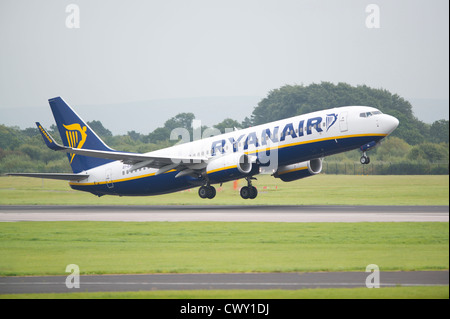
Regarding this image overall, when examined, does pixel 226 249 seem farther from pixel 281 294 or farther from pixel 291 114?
pixel 291 114

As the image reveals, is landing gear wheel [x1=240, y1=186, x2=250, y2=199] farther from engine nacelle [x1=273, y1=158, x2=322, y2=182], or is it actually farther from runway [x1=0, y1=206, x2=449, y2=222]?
runway [x1=0, y1=206, x2=449, y2=222]

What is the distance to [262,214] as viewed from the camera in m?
39.4

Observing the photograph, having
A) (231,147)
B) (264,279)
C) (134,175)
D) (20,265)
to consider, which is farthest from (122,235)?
(134,175)

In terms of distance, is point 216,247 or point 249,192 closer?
point 216,247

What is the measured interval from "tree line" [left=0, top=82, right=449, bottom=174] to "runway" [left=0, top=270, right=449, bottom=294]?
610 inches

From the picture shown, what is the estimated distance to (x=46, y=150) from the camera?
196 ft

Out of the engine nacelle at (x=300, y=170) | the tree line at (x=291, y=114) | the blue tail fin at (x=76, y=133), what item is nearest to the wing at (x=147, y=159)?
the blue tail fin at (x=76, y=133)

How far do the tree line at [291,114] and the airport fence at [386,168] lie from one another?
422 millimetres

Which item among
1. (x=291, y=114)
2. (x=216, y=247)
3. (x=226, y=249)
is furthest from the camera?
(x=291, y=114)

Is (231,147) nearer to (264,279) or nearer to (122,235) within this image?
(122,235)

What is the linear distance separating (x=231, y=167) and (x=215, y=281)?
25.7 meters

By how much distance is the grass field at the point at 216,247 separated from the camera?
20391 mm

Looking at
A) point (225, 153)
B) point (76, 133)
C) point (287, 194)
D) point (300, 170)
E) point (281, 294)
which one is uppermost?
point (76, 133)

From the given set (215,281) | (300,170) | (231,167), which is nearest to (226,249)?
(215,281)
